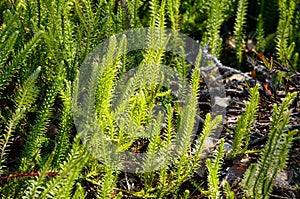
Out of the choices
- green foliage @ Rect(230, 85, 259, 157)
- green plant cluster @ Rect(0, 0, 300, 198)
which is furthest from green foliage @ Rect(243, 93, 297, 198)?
green foliage @ Rect(230, 85, 259, 157)

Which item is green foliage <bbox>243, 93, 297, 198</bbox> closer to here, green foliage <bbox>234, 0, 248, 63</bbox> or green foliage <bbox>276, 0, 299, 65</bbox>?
green foliage <bbox>276, 0, 299, 65</bbox>

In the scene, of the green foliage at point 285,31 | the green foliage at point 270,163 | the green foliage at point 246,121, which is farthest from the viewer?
the green foliage at point 285,31

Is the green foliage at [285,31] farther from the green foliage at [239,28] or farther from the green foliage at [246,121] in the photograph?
the green foliage at [246,121]

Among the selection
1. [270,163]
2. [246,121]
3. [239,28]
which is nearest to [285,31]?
[239,28]

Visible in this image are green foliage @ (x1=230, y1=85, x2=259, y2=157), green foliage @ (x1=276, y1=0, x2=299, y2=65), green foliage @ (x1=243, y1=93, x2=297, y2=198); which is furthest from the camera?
green foliage @ (x1=276, y1=0, x2=299, y2=65)

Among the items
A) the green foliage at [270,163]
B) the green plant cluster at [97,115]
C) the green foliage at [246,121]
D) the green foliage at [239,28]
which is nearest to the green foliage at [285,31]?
the green plant cluster at [97,115]

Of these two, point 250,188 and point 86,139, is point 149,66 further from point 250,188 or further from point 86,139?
point 250,188

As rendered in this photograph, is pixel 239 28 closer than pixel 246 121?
No

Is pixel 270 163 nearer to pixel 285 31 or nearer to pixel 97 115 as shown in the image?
pixel 97 115

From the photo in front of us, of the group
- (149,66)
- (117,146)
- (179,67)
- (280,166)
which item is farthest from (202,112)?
(280,166)
